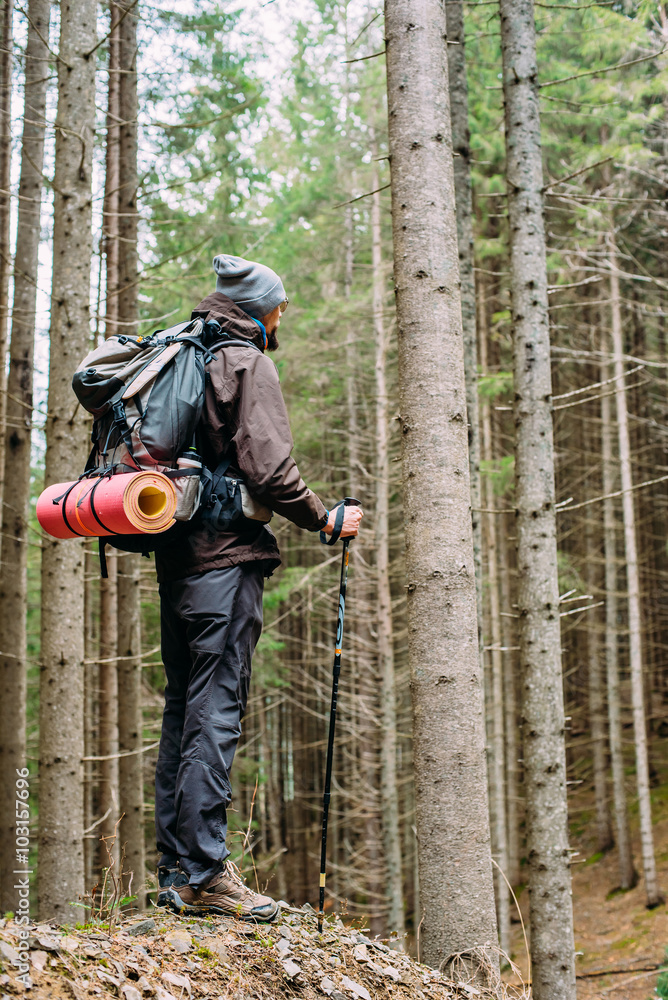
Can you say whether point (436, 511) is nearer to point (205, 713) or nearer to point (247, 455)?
point (247, 455)

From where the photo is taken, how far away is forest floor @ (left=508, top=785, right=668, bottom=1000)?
1074 cm

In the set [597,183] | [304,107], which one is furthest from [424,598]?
[304,107]

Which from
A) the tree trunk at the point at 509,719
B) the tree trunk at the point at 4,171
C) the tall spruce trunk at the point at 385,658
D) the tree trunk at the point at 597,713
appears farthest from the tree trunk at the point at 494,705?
the tree trunk at the point at 4,171

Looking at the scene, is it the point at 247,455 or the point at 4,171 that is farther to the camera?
the point at 4,171

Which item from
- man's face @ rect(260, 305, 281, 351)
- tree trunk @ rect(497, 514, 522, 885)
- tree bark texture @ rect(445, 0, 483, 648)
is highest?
tree bark texture @ rect(445, 0, 483, 648)

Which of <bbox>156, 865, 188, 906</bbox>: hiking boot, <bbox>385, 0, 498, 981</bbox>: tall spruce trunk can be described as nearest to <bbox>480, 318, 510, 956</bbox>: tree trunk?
<bbox>385, 0, 498, 981</bbox>: tall spruce trunk

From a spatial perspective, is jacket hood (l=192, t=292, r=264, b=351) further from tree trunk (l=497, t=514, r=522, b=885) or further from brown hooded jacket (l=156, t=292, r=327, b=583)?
tree trunk (l=497, t=514, r=522, b=885)

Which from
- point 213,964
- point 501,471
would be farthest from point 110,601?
point 213,964

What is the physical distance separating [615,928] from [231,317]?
13766mm

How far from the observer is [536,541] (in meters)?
6.44

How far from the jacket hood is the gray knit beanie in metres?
0.03

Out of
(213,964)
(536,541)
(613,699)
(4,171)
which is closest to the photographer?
Result: (213,964)

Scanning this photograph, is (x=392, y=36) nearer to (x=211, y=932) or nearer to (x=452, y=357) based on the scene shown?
(x=452, y=357)

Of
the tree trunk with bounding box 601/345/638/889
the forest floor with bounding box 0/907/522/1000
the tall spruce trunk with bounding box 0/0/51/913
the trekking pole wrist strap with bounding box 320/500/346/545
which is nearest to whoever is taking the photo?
the forest floor with bounding box 0/907/522/1000
